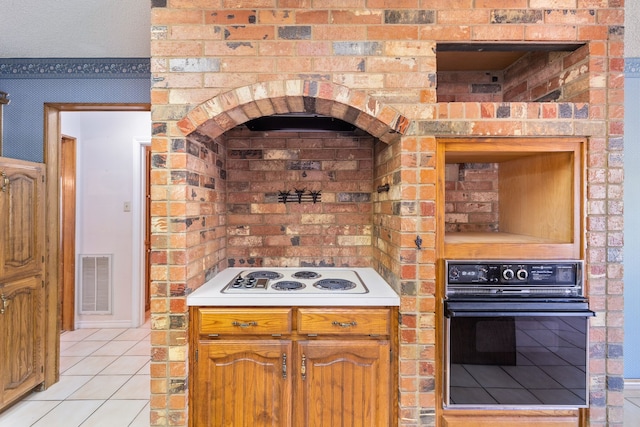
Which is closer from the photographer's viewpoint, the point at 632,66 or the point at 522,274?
the point at 522,274

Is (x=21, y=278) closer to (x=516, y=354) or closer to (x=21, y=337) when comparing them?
(x=21, y=337)

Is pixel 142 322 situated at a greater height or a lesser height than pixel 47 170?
lesser

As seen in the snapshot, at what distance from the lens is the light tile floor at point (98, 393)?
7.48ft

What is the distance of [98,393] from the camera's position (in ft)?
8.49

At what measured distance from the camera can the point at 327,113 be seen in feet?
6.30

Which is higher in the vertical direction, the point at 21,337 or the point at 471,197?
the point at 471,197

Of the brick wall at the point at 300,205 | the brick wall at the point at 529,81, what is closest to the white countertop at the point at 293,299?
the brick wall at the point at 300,205

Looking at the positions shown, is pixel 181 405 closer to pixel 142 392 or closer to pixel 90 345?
pixel 142 392

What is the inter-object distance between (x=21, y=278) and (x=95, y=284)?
1555 millimetres

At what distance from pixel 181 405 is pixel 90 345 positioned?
2.43m

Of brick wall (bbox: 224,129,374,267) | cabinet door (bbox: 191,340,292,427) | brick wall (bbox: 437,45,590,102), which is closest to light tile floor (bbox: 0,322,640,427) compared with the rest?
cabinet door (bbox: 191,340,292,427)

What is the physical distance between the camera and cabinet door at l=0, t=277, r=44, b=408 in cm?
234

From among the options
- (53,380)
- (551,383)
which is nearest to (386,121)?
(551,383)

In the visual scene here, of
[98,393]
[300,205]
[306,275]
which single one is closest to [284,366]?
[306,275]
